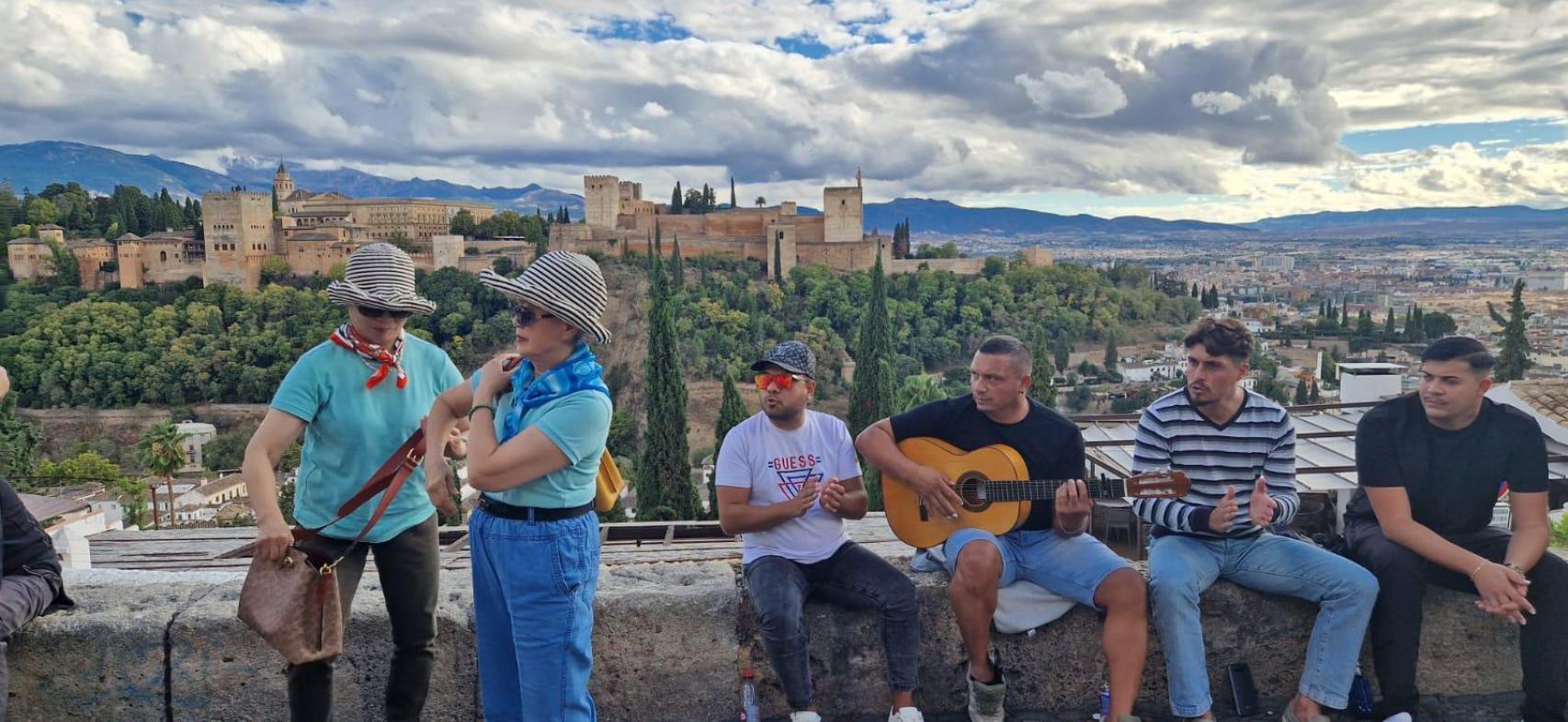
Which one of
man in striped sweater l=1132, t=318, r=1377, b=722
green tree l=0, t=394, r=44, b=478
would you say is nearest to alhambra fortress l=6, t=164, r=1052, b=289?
green tree l=0, t=394, r=44, b=478

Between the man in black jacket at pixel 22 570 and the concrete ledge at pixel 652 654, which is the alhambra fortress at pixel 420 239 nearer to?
the concrete ledge at pixel 652 654

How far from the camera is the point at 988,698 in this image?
9.41 ft

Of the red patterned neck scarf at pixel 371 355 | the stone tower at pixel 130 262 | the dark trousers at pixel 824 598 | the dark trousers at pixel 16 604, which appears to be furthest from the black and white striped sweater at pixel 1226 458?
the stone tower at pixel 130 262

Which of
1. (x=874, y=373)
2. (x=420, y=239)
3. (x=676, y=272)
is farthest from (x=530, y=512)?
(x=420, y=239)

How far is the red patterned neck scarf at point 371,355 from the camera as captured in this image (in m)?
2.61

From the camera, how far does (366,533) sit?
2.62 metres

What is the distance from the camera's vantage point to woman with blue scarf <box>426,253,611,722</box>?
7.45 ft

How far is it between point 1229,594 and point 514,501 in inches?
82.5

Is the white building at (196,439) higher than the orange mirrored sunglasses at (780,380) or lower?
lower

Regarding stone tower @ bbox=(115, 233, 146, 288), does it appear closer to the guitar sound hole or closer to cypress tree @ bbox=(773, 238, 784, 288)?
cypress tree @ bbox=(773, 238, 784, 288)

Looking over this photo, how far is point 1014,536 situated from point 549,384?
1.55m

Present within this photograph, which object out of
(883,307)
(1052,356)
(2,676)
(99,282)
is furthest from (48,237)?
(2,676)

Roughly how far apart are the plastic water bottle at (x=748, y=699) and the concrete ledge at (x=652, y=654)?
0.03 meters

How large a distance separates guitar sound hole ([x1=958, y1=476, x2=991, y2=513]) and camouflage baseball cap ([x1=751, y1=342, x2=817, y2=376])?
1.87 ft
